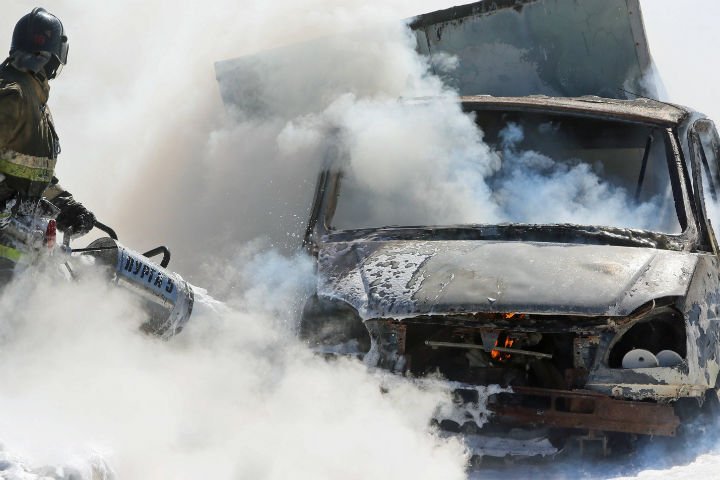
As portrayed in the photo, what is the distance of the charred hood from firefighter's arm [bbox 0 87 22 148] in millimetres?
1557

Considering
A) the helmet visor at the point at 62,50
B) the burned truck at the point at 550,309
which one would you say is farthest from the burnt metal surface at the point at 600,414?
the helmet visor at the point at 62,50

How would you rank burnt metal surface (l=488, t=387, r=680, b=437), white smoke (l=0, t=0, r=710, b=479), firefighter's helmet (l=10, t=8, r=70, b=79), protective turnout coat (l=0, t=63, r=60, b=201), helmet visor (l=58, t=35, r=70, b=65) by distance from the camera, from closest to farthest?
white smoke (l=0, t=0, r=710, b=479), burnt metal surface (l=488, t=387, r=680, b=437), protective turnout coat (l=0, t=63, r=60, b=201), firefighter's helmet (l=10, t=8, r=70, b=79), helmet visor (l=58, t=35, r=70, b=65)

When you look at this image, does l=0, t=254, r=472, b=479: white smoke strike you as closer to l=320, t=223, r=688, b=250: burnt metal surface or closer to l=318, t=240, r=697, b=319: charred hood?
l=318, t=240, r=697, b=319: charred hood

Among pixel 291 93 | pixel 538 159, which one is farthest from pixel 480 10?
pixel 538 159

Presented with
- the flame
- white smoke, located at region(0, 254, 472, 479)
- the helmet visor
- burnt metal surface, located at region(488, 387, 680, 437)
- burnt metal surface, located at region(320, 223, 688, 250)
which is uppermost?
the helmet visor

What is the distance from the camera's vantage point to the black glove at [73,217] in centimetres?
543

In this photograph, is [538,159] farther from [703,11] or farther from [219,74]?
[703,11]

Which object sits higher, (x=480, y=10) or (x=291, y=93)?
(x=480, y=10)

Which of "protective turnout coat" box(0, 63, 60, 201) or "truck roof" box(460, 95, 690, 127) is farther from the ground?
"truck roof" box(460, 95, 690, 127)

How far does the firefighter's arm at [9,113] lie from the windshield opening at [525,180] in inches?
71.0

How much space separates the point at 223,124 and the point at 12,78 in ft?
10.2

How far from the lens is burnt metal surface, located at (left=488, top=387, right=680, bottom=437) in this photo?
4742 millimetres

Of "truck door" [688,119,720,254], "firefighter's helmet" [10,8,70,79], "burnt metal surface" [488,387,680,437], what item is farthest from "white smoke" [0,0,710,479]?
"truck door" [688,119,720,254]

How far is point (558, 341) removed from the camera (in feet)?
16.6
